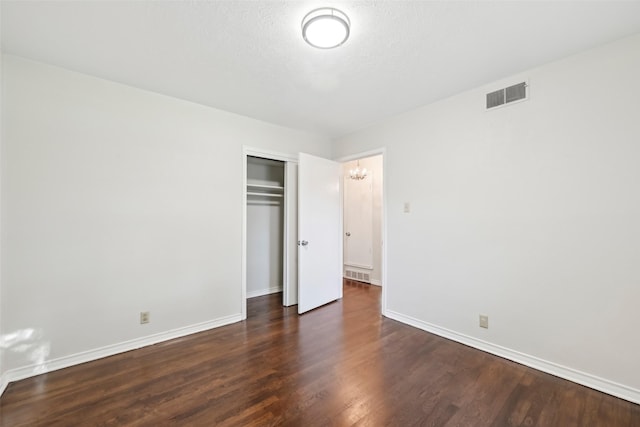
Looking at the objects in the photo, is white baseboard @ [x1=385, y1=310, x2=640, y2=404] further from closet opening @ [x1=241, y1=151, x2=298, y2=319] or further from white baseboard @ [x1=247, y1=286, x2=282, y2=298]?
white baseboard @ [x1=247, y1=286, x2=282, y2=298]

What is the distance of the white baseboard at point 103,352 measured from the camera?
207 centimetres

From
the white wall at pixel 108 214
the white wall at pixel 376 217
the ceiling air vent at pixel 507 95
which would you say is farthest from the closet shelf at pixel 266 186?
the ceiling air vent at pixel 507 95

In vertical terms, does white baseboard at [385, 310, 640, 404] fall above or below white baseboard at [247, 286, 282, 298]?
below

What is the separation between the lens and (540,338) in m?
2.23

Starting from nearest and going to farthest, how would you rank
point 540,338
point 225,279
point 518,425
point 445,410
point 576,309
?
point 518,425 → point 445,410 → point 576,309 → point 540,338 → point 225,279

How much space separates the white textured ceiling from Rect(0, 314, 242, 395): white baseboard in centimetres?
244

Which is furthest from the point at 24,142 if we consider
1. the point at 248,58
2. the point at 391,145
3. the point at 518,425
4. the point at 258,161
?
the point at 518,425

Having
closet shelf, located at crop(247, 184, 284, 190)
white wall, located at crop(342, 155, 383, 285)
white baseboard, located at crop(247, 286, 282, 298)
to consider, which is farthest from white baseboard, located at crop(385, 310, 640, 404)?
closet shelf, located at crop(247, 184, 284, 190)

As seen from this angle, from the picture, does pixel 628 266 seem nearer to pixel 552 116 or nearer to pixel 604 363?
pixel 604 363

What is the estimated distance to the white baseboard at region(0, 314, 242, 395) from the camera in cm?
207

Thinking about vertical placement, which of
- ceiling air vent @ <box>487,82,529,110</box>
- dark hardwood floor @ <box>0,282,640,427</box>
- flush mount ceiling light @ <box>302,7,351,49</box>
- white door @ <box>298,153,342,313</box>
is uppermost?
flush mount ceiling light @ <box>302,7,351,49</box>

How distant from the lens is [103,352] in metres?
2.41

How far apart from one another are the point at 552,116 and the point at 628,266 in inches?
48.5

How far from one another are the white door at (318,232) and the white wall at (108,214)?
32.6 inches
